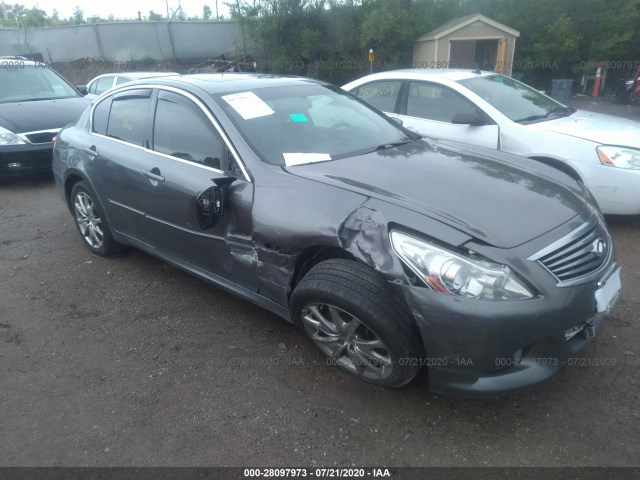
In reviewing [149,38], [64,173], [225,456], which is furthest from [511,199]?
[149,38]

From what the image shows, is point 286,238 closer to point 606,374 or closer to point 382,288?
point 382,288

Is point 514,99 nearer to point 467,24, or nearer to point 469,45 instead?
point 467,24

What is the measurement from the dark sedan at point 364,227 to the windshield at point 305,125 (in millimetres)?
14

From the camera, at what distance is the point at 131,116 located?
3893mm

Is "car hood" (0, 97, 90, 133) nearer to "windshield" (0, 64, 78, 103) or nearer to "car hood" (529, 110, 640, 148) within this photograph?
"windshield" (0, 64, 78, 103)

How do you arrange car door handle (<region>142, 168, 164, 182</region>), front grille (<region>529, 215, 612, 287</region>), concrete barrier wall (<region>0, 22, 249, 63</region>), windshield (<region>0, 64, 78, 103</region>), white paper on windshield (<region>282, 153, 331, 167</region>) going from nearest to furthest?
1. front grille (<region>529, 215, 612, 287</region>)
2. white paper on windshield (<region>282, 153, 331, 167</region>)
3. car door handle (<region>142, 168, 164, 182</region>)
4. windshield (<region>0, 64, 78, 103</region>)
5. concrete barrier wall (<region>0, 22, 249, 63</region>)

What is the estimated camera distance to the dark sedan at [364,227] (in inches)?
87.7

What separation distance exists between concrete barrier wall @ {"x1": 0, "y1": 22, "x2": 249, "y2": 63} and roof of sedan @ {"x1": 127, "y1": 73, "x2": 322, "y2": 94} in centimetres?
1952

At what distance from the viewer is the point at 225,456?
2.34 m

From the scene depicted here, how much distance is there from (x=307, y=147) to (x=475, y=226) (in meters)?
1.31

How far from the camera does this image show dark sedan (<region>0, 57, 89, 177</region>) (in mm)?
6656

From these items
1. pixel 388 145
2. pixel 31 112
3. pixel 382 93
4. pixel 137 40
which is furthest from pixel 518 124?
pixel 137 40

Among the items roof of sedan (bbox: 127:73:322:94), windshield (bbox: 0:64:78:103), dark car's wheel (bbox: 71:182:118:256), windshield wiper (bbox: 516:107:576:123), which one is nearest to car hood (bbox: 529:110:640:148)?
windshield wiper (bbox: 516:107:576:123)

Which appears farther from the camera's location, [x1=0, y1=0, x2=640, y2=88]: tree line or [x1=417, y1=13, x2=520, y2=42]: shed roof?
[x1=0, y1=0, x2=640, y2=88]: tree line
